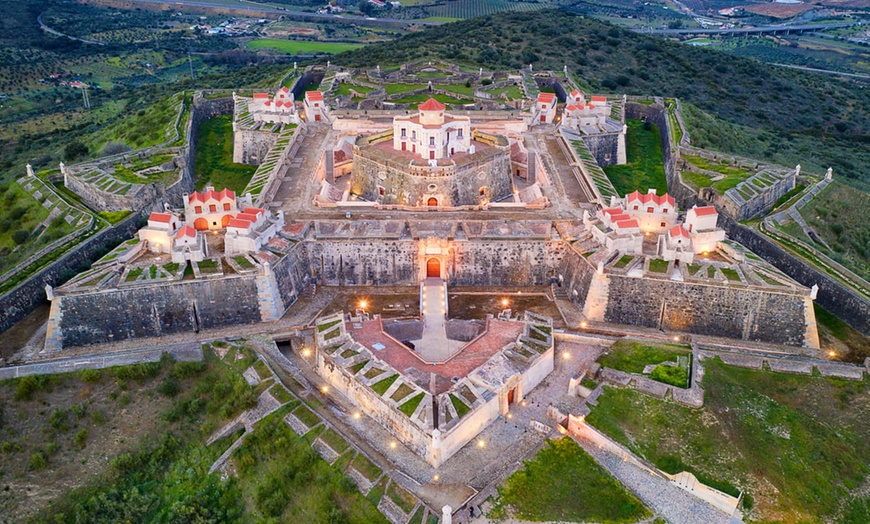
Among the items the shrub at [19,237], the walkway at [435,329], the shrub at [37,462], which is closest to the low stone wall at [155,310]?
the shrub at [37,462]

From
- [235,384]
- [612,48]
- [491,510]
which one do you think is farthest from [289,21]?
[491,510]

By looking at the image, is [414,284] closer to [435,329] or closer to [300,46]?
[435,329]

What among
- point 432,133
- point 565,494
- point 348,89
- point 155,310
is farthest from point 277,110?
point 565,494

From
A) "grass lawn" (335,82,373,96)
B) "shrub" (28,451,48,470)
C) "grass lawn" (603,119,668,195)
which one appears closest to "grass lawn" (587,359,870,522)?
"shrub" (28,451,48,470)

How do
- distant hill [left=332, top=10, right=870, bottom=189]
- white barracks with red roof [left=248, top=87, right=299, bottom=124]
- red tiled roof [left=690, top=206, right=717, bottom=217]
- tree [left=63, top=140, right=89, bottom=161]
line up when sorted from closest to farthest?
1. red tiled roof [left=690, top=206, right=717, bottom=217]
2. tree [left=63, top=140, right=89, bottom=161]
3. white barracks with red roof [left=248, top=87, right=299, bottom=124]
4. distant hill [left=332, top=10, right=870, bottom=189]

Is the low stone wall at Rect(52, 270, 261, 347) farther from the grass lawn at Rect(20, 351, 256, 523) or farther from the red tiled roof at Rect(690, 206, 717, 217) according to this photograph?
the red tiled roof at Rect(690, 206, 717, 217)

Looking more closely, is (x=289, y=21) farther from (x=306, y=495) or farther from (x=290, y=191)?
(x=306, y=495)
